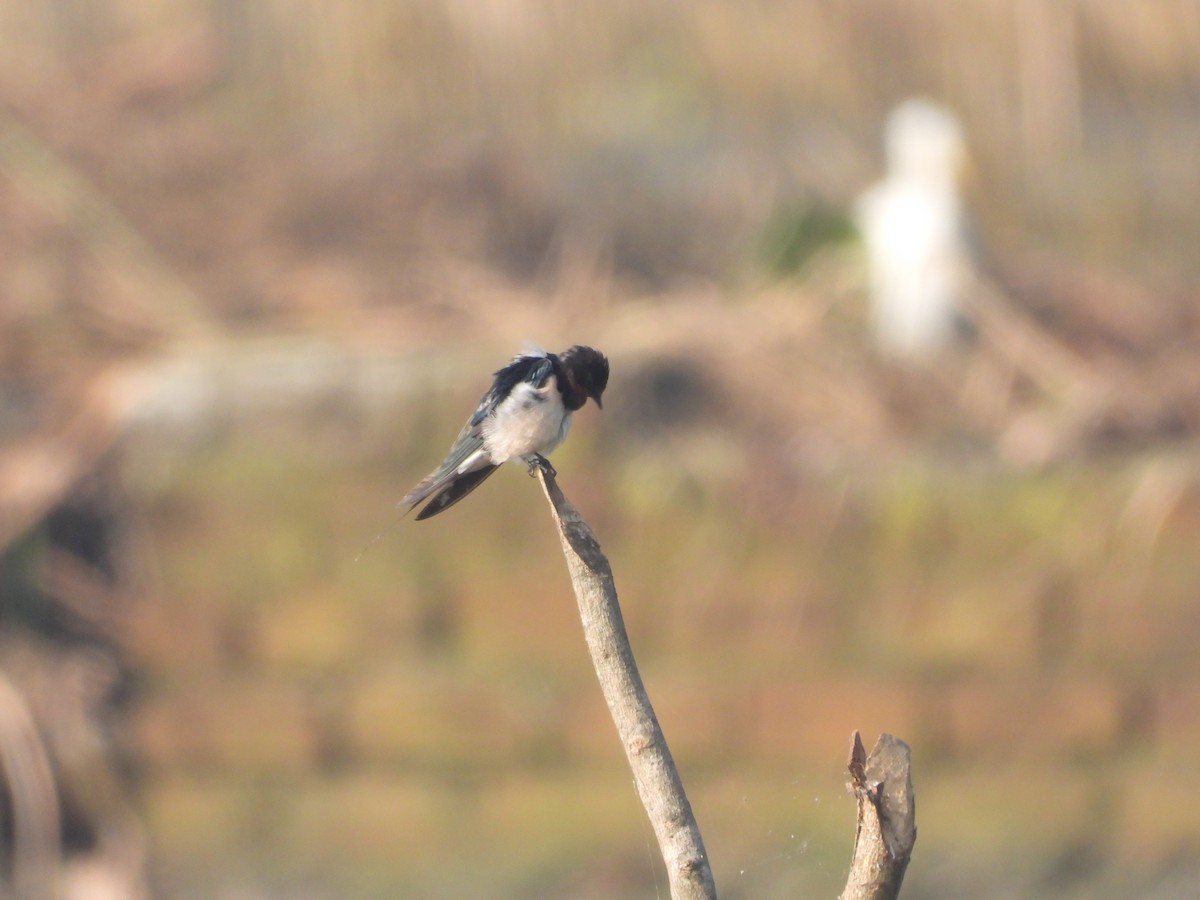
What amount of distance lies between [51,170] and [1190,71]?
391 centimetres

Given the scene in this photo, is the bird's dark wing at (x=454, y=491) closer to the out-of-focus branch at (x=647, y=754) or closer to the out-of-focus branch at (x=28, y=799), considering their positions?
the out-of-focus branch at (x=647, y=754)

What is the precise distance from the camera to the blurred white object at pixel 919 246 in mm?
4344

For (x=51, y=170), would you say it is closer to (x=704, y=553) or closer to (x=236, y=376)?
(x=236, y=376)

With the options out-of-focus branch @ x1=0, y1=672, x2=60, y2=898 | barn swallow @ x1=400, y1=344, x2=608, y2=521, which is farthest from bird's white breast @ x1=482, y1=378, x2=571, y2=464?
out-of-focus branch @ x1=0, y1=672, x2=60, y2=898

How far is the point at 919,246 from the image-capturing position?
4398mm

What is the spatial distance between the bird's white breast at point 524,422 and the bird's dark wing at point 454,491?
3 centimetres

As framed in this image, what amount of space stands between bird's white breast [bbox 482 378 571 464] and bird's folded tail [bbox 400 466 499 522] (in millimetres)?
34

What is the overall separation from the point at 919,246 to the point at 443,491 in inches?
114

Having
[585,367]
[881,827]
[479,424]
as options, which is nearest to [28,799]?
[479,424]

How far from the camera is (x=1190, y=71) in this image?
5.58 metres

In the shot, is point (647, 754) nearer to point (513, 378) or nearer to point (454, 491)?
point (454, 491)

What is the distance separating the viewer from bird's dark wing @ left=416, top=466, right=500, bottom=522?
1721 millimetres

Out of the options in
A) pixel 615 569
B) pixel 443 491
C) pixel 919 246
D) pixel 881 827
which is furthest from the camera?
pixel 919 246

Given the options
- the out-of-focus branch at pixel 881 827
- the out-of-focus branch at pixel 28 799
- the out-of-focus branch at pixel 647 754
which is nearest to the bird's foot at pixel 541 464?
the out-of-focus branch at pixel 647 754
